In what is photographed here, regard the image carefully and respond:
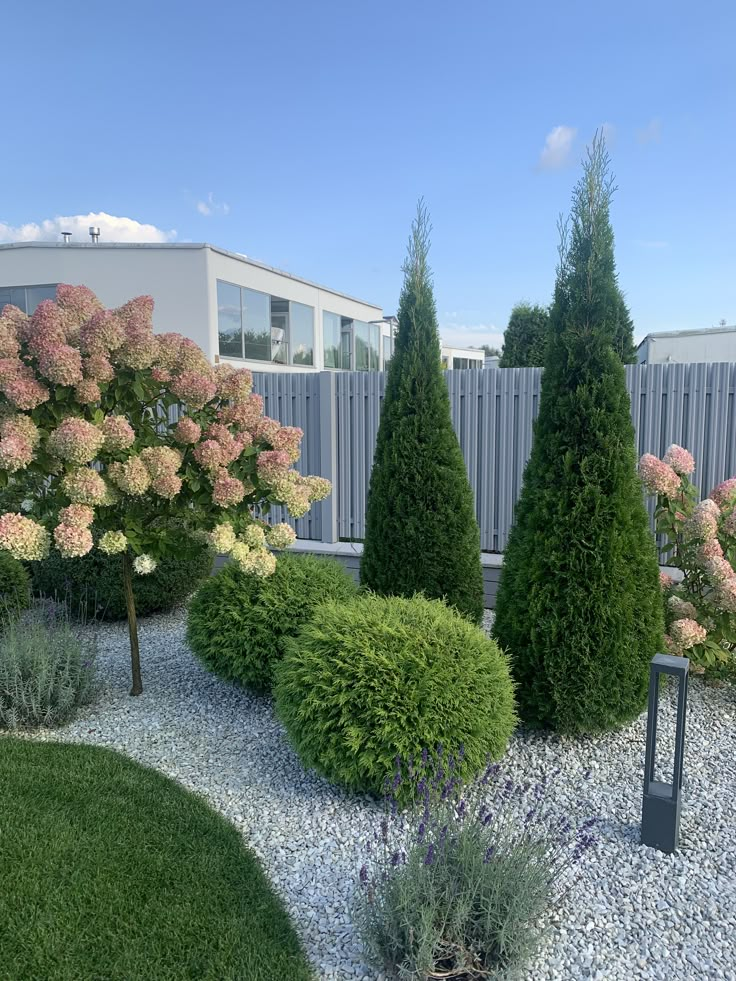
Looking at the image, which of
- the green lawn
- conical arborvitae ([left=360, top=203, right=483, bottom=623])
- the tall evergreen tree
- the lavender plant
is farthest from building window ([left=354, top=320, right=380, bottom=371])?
the lavender plant

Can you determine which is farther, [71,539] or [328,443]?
[328,443]

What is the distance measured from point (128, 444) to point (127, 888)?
2.14 m

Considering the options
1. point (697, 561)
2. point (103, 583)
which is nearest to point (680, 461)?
point (697, 561)

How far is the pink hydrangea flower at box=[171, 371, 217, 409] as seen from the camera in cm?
376

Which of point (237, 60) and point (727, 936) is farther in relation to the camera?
point (237, 60)

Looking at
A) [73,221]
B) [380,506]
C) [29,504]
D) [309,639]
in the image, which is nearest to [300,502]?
[380,506]

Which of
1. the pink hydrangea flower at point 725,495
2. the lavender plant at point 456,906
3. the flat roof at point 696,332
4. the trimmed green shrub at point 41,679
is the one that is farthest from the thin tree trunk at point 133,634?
the flat roof at point 696,332

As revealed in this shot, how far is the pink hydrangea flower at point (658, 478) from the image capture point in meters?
4.26

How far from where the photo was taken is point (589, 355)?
3.45 m

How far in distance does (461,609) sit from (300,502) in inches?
53.8

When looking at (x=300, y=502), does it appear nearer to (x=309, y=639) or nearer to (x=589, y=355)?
(x=309, y=639)

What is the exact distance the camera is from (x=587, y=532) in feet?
11.2

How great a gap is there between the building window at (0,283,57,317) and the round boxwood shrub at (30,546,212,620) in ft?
33.6

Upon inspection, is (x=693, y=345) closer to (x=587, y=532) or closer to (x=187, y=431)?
(x=587, y=532)
